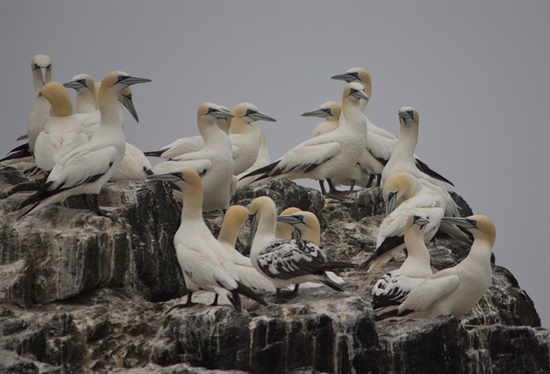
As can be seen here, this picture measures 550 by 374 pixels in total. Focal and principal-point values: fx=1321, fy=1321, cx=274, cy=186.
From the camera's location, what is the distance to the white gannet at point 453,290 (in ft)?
34.6

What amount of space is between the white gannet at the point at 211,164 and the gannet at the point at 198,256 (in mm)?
2173

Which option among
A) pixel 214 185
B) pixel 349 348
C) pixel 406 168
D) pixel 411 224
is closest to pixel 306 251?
pixel 349 348

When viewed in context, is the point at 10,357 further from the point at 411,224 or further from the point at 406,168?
the point at 406,168

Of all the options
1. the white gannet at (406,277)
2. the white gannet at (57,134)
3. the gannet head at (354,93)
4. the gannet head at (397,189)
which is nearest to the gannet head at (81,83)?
the white gannet at (57,134)

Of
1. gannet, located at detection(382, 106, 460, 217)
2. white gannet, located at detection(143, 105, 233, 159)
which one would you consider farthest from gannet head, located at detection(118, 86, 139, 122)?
gannet, located at detection(382, 106, 460, 217)

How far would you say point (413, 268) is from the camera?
11.1m

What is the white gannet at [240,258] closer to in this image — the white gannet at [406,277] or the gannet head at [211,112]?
the white gannet at [406,277]

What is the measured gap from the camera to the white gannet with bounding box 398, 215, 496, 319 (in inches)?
415

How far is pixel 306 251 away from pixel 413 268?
55.0 inches

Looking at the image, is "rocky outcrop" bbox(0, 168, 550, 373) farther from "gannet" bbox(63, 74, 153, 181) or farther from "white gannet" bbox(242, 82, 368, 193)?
"white gannet" bbox(242, 82, 368, 193)

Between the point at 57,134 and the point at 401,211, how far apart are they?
323 centimetres

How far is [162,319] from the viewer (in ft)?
34.0

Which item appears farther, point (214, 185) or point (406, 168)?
point (406, 168)

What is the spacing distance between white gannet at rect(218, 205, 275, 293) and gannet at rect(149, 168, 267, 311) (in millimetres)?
498
